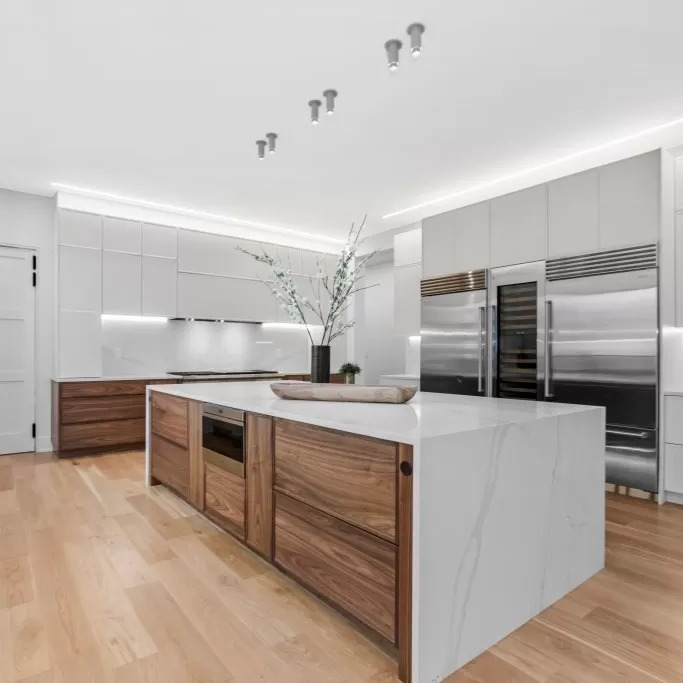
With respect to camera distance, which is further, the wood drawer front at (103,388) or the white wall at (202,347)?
the white wall at (202,347)

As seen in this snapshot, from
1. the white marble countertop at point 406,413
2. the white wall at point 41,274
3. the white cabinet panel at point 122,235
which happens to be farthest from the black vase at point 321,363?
the white wall at point 41,274

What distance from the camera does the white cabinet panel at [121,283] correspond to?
506 centimetres

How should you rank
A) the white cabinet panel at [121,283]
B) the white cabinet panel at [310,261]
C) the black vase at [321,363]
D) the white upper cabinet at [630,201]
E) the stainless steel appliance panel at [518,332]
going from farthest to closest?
the white cabinet panel at [310,261] < the white cabinet panel at [121,283] < the stainless steel appliance panel at [518,332] < the white upper cabinet at [630,201] < the black vase at [321,363]

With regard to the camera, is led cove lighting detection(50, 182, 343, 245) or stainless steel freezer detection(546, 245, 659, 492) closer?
stainless steel freezer detection(546, 245, 659, 492)

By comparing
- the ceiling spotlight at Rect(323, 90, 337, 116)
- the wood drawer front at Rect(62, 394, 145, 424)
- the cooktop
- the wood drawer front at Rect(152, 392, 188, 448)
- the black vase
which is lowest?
the wood drawer front at Rect(62, 394, 145, 424)

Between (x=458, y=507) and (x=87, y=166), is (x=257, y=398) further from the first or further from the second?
(x=87, y=166)

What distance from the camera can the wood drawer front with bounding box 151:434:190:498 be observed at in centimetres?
295

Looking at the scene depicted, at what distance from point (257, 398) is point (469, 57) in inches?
87.0

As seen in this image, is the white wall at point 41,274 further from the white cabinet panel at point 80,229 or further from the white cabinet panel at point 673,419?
the white cabinet panel at point 673,419

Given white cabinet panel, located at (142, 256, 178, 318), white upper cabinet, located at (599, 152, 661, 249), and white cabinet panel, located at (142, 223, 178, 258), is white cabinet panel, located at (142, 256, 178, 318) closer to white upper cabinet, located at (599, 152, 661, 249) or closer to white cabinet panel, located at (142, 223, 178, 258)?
white cabinet panel, located at (142, 223, 178, 258)

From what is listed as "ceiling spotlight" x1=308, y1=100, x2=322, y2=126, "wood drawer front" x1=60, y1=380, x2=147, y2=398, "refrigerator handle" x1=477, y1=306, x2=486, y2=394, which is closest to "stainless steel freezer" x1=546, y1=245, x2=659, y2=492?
"refrigerator handle" x1=477, y1=306, x2=486, y2=394

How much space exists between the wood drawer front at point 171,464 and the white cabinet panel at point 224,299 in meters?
2.45

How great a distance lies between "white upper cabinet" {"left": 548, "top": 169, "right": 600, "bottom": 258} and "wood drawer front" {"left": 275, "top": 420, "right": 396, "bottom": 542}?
9.64 feet

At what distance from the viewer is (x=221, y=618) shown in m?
1.80
